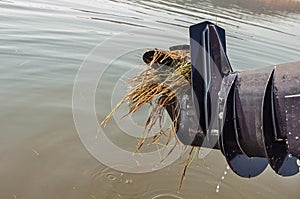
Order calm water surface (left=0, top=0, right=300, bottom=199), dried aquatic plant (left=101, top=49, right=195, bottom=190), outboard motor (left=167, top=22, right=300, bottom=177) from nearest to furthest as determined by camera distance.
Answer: outboard motor (left=167, top=22, right=300, bottom=177) → dried aquatic plant (left=101, top=49, right=195, bottom=190) → calm water surface (left=0, top=0, right=300, bottom=199)

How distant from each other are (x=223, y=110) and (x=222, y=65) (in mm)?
338

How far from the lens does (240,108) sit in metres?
1.69

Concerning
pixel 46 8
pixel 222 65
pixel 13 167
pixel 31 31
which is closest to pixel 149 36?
pixel 31 31

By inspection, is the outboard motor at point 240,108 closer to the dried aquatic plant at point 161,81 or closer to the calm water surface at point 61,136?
the dried aquatic plant at point 161,81

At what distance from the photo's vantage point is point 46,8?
1279 cm

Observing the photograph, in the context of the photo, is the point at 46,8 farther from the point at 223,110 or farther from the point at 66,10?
the point at 223,110

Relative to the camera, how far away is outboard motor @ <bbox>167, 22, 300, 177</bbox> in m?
1.52

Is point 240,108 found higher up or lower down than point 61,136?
higher up

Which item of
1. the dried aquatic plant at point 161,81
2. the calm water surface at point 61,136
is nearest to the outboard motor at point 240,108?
the dried aquatic plant at point 161,81

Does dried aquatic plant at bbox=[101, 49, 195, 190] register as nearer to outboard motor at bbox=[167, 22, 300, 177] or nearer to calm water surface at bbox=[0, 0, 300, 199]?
outboard motor at bbox=[167, 22, 300, 177]

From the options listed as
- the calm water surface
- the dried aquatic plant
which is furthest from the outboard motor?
the calm water surface

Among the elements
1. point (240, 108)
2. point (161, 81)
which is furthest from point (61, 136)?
point (240, 108)

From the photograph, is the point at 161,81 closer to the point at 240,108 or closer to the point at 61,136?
the point at 240,108

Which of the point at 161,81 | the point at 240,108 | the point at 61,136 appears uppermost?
the point at 240,108
